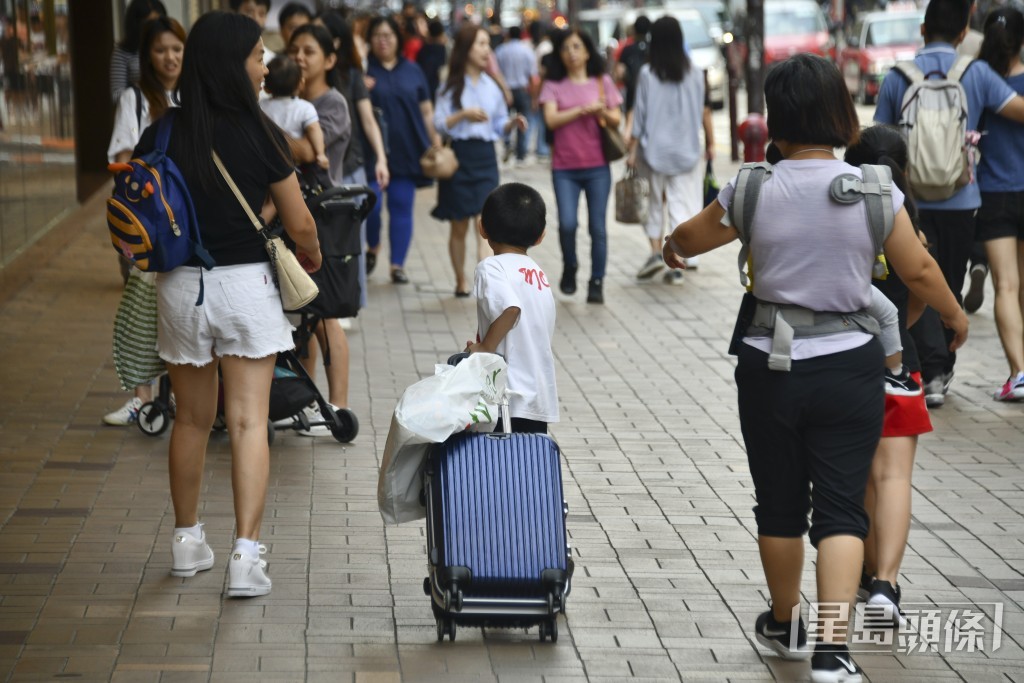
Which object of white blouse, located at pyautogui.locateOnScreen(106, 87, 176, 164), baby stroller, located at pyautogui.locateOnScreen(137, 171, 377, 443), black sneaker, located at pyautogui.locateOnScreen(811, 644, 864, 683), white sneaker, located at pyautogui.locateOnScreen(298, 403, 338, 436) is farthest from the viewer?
white blouse, located at pyautogui.locateOnScreen(106, 87, 176, 164)

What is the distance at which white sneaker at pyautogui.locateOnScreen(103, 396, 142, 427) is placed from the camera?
7488 mm

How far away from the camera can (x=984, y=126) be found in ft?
26.7

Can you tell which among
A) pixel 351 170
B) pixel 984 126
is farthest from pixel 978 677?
pixel 351 170

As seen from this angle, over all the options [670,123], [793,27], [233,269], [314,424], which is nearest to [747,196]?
[233,269]

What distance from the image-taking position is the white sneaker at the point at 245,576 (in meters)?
5.01

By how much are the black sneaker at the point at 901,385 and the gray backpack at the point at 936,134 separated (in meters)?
2.89

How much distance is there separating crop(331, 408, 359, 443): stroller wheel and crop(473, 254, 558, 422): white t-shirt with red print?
2.37m

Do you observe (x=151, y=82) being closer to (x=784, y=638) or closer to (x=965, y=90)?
(x=784, y=638)

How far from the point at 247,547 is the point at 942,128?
4.25 m

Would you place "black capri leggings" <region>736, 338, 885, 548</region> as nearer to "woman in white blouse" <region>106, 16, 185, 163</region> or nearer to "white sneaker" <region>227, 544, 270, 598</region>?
"white sneaker" <region>227, 544, 270, 598</region>

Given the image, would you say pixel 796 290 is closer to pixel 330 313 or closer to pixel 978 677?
pixel 978 677

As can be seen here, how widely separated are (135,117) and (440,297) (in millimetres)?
3505

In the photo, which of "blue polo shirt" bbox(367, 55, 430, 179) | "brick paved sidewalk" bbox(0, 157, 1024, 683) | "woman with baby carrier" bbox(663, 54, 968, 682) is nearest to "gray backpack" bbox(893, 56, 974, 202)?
"brick paved sidewalk" bbox(0, 157, 1024, 683)

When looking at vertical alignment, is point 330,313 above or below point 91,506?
above
